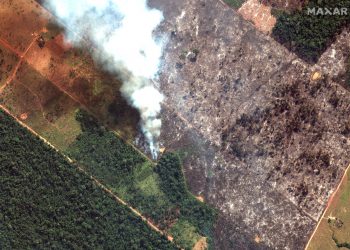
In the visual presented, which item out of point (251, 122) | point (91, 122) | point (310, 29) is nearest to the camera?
point (310, 29)

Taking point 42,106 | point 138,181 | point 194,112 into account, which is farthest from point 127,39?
point 138,181

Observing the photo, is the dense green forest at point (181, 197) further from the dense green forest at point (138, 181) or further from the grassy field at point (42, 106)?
the grassy field at point (42, 106)

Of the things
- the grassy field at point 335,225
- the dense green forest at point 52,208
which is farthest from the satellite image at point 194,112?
the dense green forest at point 52,208

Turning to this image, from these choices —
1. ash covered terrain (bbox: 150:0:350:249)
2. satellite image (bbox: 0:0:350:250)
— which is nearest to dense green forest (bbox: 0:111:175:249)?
satellite image (bbox: 0:0:350:250)

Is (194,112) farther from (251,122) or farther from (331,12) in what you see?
(331,12)

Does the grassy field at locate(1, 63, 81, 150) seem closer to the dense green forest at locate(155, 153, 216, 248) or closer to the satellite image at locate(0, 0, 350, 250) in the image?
the satellite image at locate(0, 0, 350, 250)

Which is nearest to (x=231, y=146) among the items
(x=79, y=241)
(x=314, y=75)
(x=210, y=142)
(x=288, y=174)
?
(x=210, y=142)

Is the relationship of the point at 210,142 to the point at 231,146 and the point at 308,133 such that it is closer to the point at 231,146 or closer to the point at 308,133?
the point at 231,146
